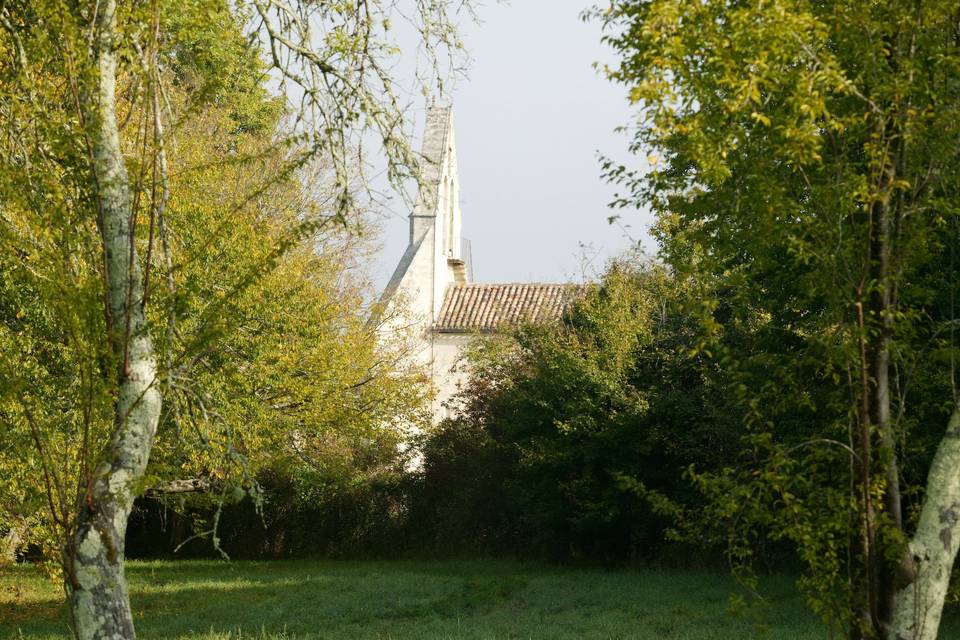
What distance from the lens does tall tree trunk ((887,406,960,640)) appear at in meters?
5.56

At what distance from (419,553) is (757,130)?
21.4 metres

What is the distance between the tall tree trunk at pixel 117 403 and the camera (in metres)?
6.11

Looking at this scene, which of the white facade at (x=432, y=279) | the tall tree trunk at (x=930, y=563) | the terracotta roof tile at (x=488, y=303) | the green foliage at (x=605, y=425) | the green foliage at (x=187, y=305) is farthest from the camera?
the terracotta roof tile at (x=488, y=303)

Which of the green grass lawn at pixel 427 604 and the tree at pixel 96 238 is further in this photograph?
the green grass lawn at pixel 427 604

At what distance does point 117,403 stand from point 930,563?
15.4ft

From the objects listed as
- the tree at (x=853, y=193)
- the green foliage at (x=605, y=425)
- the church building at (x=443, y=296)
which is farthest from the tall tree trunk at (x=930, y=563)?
the church building at (x=443, y=296)

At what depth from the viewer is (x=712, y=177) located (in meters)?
5.41

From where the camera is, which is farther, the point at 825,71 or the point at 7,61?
the point at 7,61

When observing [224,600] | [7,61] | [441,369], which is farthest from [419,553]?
[7,61]

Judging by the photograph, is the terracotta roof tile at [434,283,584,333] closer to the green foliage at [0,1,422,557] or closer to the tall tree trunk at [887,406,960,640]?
the green foliage at [0,1,422,557]

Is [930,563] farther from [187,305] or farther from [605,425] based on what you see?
[605,425]

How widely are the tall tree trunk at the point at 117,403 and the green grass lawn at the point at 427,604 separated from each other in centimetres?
659

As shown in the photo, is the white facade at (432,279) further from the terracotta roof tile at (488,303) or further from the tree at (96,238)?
the tree at (96,238)

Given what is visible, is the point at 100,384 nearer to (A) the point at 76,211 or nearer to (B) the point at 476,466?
(A) the point at 76,211
